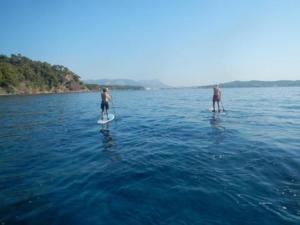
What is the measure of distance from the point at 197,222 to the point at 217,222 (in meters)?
0.48

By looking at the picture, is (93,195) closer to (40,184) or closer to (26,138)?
(40,184)

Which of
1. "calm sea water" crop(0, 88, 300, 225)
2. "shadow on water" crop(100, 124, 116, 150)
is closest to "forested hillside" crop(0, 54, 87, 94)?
"shadow on water" crop(100, 124, 116, 150)

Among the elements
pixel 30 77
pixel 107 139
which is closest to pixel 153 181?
pixel 107 139

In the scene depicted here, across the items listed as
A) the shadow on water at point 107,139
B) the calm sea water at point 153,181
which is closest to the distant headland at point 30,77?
the shadow on water at point 107,139

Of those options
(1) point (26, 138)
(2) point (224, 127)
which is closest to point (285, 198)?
(2) point (224, 127)

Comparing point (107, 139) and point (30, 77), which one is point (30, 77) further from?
point (107, 139)

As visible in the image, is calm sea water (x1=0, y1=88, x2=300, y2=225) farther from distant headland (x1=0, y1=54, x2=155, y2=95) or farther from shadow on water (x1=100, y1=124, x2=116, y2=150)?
distant headland (x1=0, y1=54, x2=155, y2=95)

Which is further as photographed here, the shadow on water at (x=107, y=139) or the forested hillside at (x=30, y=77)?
the forested hillside at (x=30, y=77)

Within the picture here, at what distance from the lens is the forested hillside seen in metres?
125

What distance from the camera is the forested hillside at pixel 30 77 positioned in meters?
125

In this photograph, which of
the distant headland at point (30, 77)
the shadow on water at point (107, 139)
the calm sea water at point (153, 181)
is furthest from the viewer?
the distant headland at point (30, 77)

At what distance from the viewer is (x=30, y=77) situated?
151625mm

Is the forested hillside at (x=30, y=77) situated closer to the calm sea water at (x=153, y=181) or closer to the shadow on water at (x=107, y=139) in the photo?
the shadow on water at (x=107, y=139)

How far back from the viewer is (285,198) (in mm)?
7406
